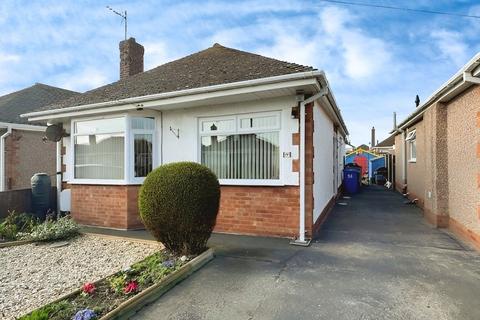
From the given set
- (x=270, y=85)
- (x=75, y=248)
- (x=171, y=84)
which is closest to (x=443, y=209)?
(x=270, y=85)

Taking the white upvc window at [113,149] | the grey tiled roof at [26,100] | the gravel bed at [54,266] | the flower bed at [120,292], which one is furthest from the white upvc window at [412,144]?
the grey tiled roof at [26,100]

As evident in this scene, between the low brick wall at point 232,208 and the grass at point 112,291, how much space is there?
2190 millimetres

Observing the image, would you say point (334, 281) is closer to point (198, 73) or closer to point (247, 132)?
point (247, 132)

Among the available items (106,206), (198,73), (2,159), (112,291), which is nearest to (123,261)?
(112,291)

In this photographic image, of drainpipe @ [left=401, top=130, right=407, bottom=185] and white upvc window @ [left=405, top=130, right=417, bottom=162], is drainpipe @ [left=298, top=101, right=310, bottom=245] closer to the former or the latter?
white upvc window @ [left=405, top=130, right=417, bottom=162]

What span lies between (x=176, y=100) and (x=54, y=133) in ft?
15.6

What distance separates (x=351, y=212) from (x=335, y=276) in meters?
5.89

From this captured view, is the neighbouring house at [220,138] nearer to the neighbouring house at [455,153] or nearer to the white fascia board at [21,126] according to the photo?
the neighbouring house at [455,153]

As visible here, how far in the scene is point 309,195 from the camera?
6.13m

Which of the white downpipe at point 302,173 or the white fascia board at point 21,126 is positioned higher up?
the white fascia board at point 21,126

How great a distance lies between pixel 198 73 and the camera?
26.1ft

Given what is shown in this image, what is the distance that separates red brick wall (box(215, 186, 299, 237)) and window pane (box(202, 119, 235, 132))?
4.62ft

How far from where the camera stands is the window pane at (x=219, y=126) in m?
6.97

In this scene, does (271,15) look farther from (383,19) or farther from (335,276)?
(335,276)
